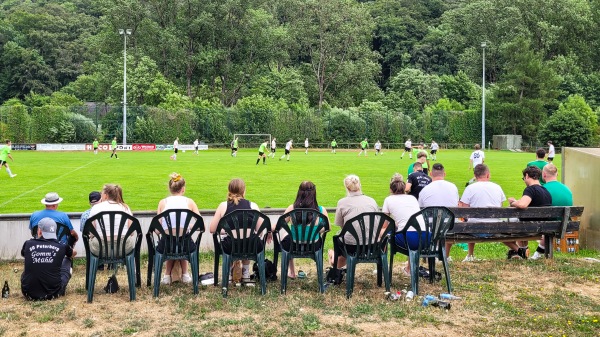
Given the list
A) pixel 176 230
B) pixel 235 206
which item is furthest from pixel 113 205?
pixel 235 206

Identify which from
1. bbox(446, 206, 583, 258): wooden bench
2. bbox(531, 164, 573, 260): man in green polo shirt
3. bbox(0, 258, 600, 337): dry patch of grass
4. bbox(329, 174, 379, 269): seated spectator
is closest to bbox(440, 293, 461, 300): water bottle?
bbox(0, 258, 600, 337): dry patch of grass

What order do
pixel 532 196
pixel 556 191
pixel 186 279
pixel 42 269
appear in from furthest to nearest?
pixel 556 191 < pixel 532 196 < pixel 186 279 < pixel 42 269

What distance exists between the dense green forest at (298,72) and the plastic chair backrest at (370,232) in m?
52.1

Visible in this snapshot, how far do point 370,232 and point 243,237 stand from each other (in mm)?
1394

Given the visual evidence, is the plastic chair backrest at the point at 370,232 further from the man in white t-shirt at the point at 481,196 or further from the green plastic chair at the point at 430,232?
the man in white t-shirt at the point at 481,196

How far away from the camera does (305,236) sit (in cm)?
686

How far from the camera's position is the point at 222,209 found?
716 cm

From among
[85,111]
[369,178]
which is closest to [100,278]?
[369,178]

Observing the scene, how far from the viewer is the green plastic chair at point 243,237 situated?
6652mm

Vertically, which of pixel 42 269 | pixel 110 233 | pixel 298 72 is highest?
pixel 298 72

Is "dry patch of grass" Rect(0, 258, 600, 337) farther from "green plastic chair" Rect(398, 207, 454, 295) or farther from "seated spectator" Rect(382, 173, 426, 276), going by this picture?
"seated spectator" Rect(382, 173, 426, 276)

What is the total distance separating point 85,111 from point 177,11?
19.2 metres

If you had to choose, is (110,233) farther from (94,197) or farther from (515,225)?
(515,225)

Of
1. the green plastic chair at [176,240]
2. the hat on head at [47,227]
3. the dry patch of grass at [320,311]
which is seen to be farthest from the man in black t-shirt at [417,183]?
the hat on head at [47,227]
